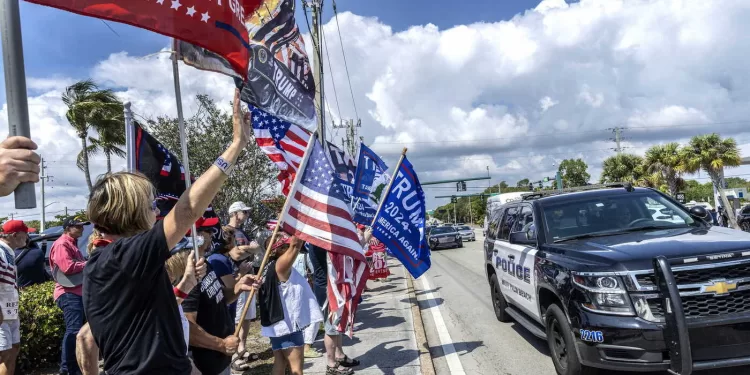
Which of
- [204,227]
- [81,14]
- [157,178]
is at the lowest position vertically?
[204,227]

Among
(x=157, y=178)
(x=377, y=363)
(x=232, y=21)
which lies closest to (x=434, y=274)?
(x=377, y=363)

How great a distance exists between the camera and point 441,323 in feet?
28.0

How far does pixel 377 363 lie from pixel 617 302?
312cm

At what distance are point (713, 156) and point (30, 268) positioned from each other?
3069 centimetres

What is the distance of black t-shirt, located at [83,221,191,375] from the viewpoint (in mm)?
1974

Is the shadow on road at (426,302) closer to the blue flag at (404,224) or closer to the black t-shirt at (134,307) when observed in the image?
the blue flag at (404,224)

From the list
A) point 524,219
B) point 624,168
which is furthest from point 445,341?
point 624,168

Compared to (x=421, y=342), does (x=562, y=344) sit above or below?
above

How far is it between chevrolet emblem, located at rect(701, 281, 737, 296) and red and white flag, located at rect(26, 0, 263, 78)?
3922 mm

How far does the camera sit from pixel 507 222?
24.7 ft

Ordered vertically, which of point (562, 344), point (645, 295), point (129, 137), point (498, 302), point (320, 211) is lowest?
point (498, 302)

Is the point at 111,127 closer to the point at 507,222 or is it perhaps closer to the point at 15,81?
the point at 507,222

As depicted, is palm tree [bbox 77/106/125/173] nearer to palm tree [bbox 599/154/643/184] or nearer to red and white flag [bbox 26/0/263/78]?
red and white flag [bbox 26/0/263/78]

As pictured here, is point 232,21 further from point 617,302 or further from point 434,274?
point 434,274
